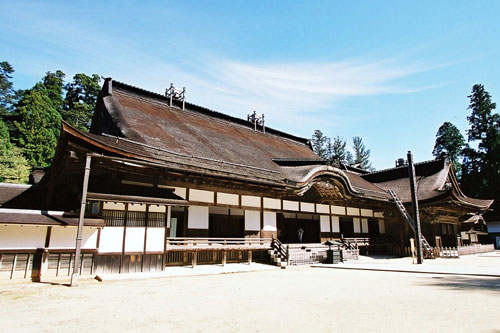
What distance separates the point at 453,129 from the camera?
177 feet

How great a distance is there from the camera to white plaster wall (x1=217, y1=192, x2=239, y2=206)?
14196mm

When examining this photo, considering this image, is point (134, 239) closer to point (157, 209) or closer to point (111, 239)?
point (111, 239)

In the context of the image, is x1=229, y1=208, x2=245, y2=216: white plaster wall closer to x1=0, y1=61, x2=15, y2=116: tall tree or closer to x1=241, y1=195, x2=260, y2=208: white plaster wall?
x1=241, y1=195, x2=260, y2=208: white plaster wall

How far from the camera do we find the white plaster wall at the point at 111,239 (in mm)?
10227

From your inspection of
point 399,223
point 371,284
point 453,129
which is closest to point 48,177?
point 371,284

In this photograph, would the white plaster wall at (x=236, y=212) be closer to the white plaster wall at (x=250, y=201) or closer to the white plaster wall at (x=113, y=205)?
the white plaster wall at (x=250, y=201)

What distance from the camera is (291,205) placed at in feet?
57.7

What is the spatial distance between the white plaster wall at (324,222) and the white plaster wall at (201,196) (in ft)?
27.2

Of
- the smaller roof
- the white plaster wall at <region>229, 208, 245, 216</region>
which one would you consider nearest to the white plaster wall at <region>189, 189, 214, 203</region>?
the white plaster wall at <region>229, 208, 245, 216</region>

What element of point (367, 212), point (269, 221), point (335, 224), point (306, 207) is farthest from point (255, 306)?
point (367, 212)

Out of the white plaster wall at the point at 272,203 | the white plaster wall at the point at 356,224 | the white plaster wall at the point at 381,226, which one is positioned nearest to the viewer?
the white plaster wall at the point at 272,203

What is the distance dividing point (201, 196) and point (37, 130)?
33.5 metres

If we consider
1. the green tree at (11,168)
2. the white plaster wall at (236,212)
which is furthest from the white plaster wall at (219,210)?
the green tree at (11,168)

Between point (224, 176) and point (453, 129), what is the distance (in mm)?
55066
